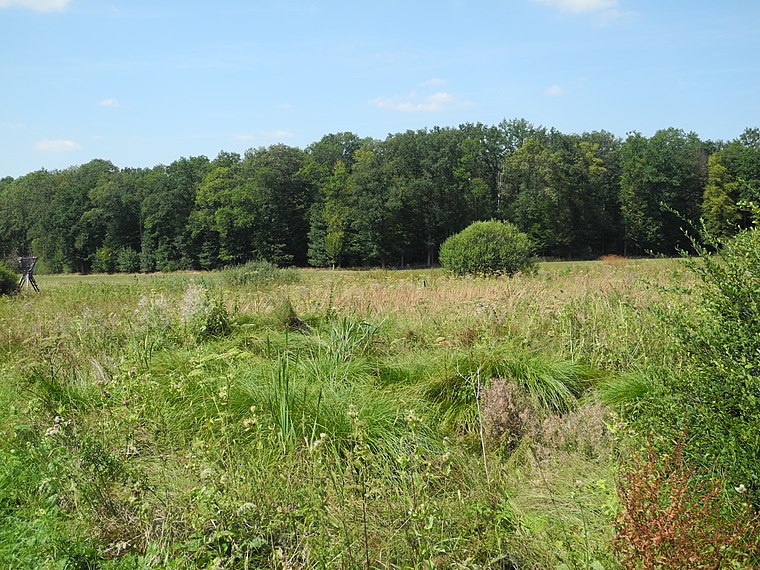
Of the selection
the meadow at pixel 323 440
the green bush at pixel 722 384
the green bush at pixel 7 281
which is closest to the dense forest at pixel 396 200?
the green bush at pixel 7 281

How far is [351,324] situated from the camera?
6.56 meters

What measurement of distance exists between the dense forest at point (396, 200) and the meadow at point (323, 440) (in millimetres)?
45352

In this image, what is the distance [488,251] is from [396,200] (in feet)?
111

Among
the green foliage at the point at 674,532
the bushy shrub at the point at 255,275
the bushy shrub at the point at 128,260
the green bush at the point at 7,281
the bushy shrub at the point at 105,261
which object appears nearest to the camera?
the green foliage at the point at 674,532

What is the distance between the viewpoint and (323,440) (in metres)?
2.80

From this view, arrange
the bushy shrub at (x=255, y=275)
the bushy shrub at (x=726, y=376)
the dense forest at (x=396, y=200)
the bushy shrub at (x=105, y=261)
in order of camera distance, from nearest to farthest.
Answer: the bushy shrub at (x=726, y=376), the bushy shrub at (x=255, y=275), the dense forest at (x=396, y=200), the bushy shrub at (x=105, y=261)

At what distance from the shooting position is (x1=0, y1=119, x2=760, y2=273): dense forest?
177 feet

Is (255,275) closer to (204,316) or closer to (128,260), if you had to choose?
(204,316)

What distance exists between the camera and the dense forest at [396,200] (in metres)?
53.8

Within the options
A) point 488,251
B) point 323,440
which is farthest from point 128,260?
point 323,440

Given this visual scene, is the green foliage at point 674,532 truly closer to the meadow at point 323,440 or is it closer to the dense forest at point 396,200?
the meadow at point 323,440

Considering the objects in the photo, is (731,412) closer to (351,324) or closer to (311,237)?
(351,324)

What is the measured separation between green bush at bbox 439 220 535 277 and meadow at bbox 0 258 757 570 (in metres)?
10.9

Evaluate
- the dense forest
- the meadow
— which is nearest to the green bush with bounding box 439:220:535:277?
the meadow
